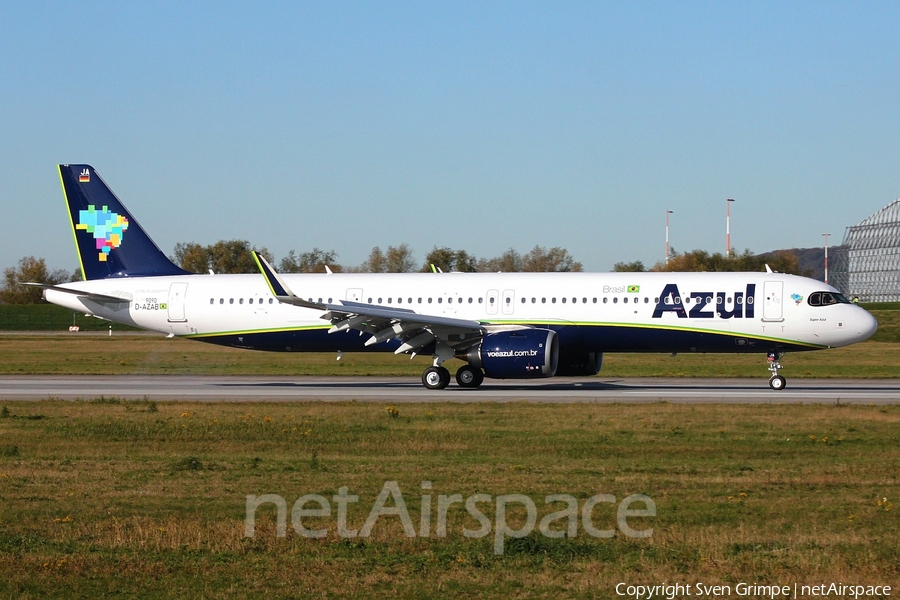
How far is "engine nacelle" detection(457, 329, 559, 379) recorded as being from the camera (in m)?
28.6

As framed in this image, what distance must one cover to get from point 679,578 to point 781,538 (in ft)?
6.78

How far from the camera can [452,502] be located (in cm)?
1256

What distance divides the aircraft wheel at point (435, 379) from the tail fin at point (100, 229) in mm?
10998

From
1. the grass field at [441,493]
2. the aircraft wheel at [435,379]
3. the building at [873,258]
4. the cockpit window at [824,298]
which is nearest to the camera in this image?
the grass field at [441,493]

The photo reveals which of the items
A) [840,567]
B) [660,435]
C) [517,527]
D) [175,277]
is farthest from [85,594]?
[175,277]

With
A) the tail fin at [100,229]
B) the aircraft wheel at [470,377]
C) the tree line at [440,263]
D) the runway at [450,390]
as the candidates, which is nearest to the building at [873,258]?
the tree line at [440,263]

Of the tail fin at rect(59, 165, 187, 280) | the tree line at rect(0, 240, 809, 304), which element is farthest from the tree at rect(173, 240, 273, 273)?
the tail fin at rect(59, 165, 187, 280)

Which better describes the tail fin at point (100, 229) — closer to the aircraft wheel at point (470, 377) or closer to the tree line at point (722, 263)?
the aircraft wheel at point (470, 377)

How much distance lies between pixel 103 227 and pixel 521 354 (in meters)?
16.0

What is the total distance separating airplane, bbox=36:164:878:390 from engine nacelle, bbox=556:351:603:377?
4 centimetres

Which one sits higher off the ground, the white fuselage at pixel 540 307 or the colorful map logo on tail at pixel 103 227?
the colorful map logo on tail at pixel 103 227

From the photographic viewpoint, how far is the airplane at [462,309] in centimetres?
2952

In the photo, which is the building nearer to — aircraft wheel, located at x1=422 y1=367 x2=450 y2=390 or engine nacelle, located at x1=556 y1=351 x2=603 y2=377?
engine nacelle, located at x1=556 y1=351 x2=603 y2=377

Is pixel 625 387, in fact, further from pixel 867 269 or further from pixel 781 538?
pixel 867 269
